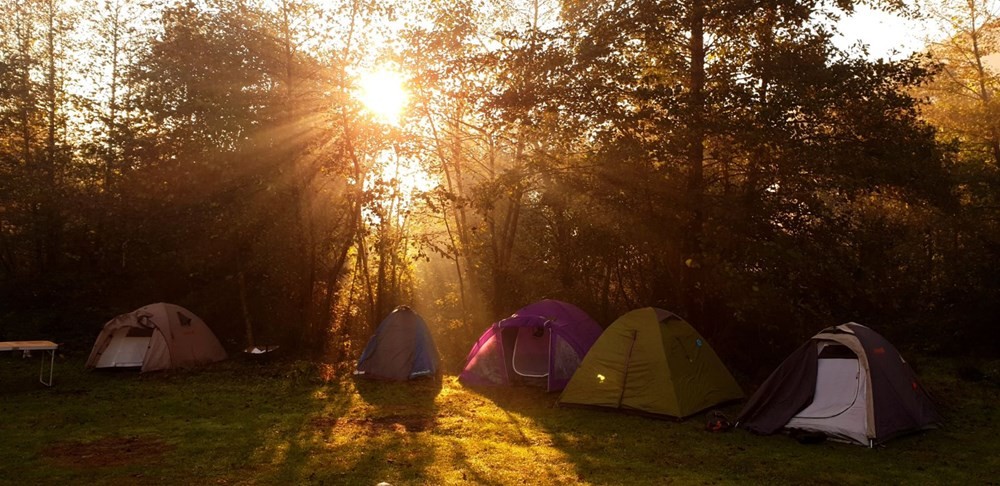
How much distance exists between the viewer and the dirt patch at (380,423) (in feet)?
31.0

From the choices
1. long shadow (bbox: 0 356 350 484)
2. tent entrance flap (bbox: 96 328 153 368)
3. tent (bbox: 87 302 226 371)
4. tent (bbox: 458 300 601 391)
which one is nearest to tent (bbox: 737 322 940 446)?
tent (bbox: 458 300 601 391)

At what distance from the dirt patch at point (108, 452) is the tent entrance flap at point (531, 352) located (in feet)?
21.2

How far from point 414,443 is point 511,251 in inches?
417

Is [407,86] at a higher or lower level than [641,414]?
higher

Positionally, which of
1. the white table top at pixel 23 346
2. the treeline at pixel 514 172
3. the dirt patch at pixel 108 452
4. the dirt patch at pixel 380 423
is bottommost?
the dirt patch at pixel 108 452

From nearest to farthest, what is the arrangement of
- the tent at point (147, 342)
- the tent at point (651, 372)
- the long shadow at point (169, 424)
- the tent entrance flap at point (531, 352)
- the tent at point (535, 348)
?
the long shadow at point (169, 424)
the tent at point (651, 372)
the tent at point (535, 348)
the tent entrance flap at point (531, 352)
the tent at point (147, 342)

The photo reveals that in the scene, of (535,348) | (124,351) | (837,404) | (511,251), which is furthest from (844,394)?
(124,351)

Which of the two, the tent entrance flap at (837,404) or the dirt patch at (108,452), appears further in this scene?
the tent entrance flap at (837,404)

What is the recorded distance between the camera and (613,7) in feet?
40.9

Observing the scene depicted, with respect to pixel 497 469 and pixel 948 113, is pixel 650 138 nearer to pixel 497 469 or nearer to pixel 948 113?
pixel 497 469

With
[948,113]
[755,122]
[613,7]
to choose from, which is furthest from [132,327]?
[948,113]

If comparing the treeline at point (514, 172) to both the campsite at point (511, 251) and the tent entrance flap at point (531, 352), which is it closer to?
the campsite at point (511, 251)

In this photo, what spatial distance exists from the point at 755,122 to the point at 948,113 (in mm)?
9833

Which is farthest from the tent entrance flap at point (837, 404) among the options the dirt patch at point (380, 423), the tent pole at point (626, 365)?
the dirt patch at point (380, 423)
